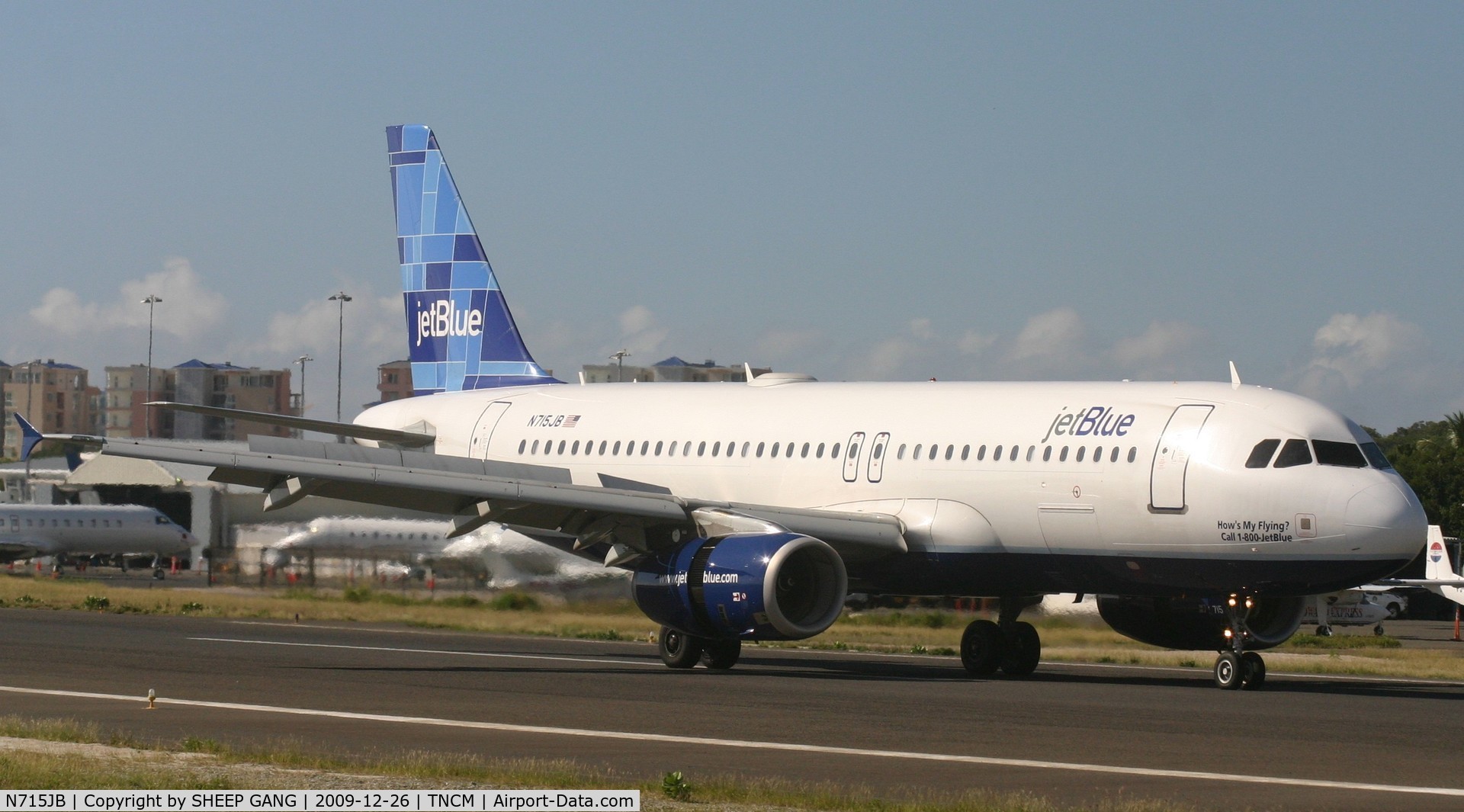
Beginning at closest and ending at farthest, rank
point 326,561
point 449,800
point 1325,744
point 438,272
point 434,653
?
point 449,800 → point 1325,744 → point 434,653 → point 438,272 → point 326,561

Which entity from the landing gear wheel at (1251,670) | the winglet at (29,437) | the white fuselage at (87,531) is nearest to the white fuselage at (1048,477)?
the landing gear wheel at (1251,670)

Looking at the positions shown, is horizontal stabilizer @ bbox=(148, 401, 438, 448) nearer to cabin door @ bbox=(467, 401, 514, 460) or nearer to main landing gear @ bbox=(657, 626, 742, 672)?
cabin door @ bbox=(467, 401, 514, 460)

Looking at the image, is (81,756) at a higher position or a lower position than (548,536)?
lower

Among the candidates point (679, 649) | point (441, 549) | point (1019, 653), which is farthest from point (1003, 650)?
point (441, 549)

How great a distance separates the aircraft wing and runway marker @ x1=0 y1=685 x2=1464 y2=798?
16.6ft

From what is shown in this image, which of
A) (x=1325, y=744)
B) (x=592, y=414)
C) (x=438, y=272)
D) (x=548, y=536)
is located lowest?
(x=1325, y=744)

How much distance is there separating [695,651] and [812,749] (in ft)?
32.6

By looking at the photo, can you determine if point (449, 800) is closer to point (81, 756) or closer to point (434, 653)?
point (81, 756)

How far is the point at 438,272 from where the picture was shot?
33938 millimetres

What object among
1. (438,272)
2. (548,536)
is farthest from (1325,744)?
(438,272)

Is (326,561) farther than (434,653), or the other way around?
(326,561)

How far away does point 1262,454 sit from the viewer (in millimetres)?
21609

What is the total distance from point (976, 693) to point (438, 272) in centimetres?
1637

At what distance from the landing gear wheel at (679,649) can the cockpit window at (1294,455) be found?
25.8ft
